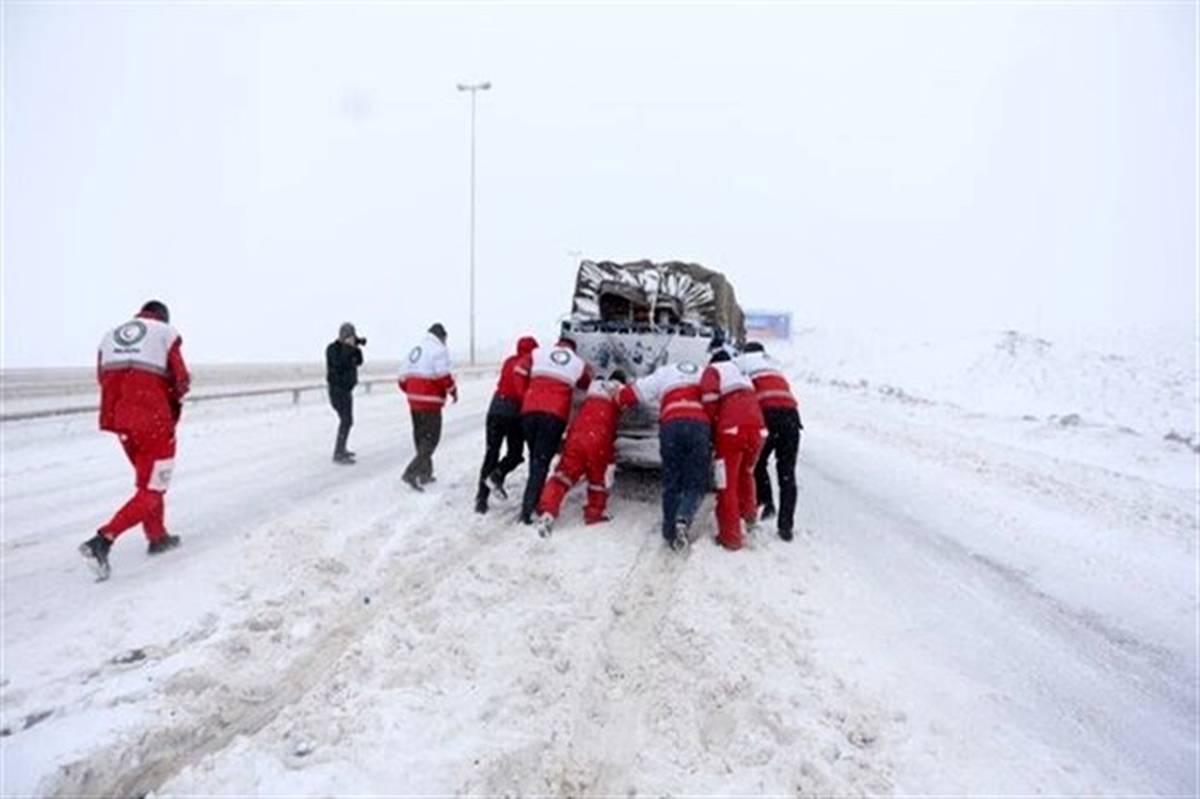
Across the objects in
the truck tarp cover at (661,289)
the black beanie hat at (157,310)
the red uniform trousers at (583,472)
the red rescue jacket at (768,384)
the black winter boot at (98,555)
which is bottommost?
the black winter boot at (98,555)

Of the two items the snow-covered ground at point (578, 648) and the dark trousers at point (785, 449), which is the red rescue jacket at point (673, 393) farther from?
the snow-covered ground at point (578, 648)

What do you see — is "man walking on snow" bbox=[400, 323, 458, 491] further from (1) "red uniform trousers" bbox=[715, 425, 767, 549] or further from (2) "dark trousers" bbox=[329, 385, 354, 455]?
(1) "red uniform trousers" bbox=[715, 425, 767, 549]

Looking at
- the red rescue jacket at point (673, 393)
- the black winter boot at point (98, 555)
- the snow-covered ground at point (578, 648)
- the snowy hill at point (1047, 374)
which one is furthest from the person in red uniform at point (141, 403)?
the snowy hill at point (1047, 374)

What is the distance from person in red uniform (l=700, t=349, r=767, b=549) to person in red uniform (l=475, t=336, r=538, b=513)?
1824 millimetres

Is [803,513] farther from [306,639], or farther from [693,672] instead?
[306,639]

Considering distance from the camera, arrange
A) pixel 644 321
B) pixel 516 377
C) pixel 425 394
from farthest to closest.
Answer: pixel 644 321
pixel 425 394
pixel 516 377

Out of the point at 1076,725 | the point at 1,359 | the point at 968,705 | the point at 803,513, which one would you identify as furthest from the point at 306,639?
the point at 1,359

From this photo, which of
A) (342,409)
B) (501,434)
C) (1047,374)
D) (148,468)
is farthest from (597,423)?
(1047,374)

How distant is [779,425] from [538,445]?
7.52ft

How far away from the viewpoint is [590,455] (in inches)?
273

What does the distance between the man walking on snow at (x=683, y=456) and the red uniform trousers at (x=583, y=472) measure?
698mm

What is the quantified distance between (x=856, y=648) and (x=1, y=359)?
162 feet

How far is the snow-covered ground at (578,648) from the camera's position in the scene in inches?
127

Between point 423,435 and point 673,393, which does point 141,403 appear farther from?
point 673,393
